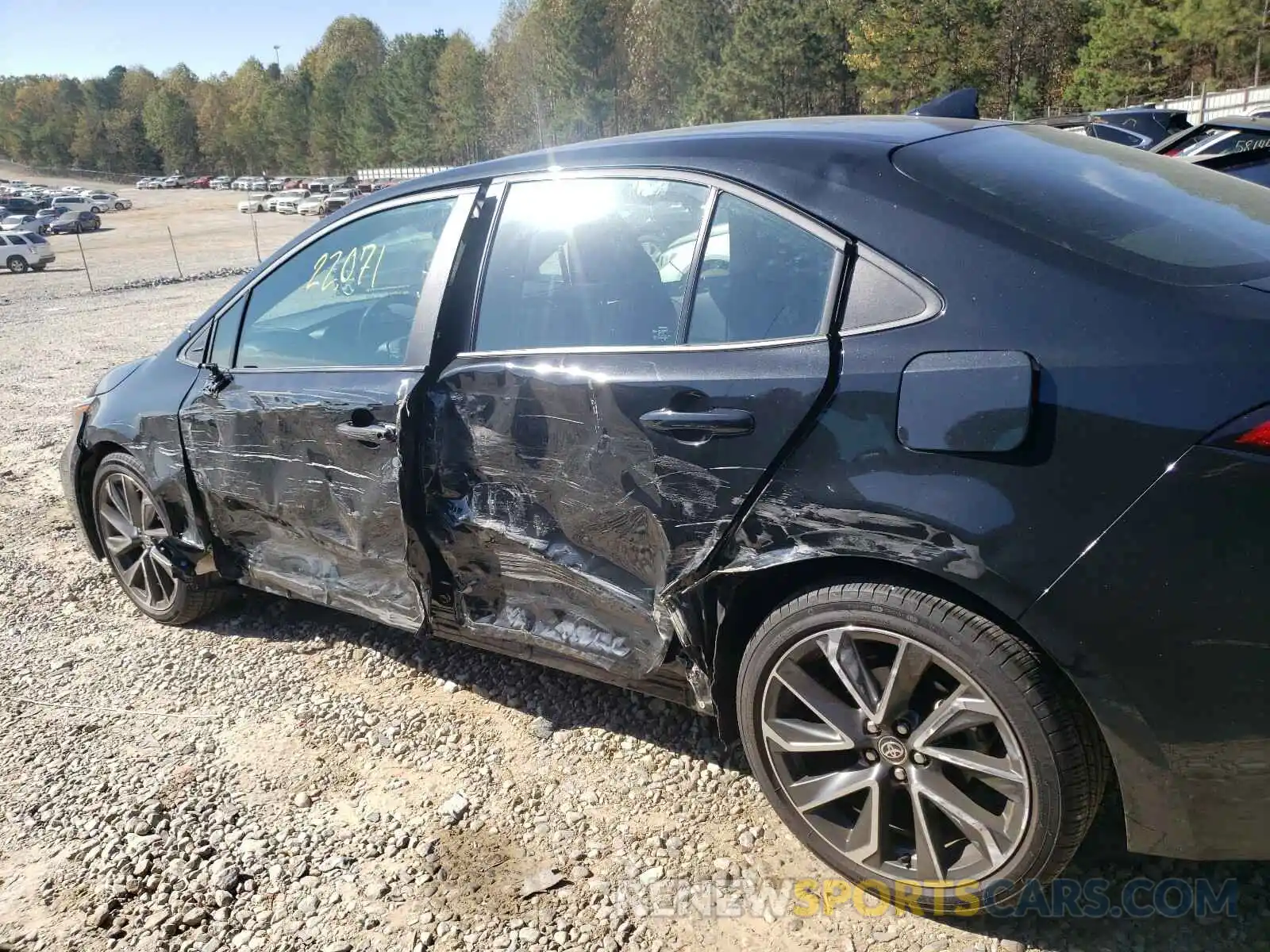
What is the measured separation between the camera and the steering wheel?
119 inches

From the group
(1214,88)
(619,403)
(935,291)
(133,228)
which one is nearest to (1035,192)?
(935,291)

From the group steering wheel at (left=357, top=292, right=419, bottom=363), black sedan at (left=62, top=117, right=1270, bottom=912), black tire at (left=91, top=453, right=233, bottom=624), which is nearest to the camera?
black sedan at (left=62, top=117, right=1270, bottom=912)

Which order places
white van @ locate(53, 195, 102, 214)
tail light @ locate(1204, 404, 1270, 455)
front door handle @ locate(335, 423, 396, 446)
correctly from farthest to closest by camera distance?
1. white van @ locate(53, 195, 102, 214)
2. front door handle @ locate(335, 423, 396, 446)
3. tail light @ locate(1204, 404, 1270, 455)

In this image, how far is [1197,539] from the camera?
167 cm

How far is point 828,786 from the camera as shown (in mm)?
2291

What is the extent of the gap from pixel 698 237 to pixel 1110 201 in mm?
960

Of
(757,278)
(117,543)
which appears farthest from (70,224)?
(757,278)

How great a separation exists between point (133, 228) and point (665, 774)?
62135mm

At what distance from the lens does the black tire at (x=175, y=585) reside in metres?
3.90

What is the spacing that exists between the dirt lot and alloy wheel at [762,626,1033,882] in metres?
0.19

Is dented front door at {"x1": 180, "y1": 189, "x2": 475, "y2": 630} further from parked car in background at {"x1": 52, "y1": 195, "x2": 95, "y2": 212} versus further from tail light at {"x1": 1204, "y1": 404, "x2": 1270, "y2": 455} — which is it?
parked car in background at {"x1": 52, "y1": 195, "x2": 95, "y2": 212}

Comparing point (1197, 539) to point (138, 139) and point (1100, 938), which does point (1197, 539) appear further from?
point (138, 139)

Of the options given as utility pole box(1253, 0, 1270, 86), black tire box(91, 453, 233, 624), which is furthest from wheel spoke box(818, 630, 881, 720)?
utility pole box(1253, 0, 1270, 86)

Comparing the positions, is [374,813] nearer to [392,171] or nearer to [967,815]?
[967,815]
